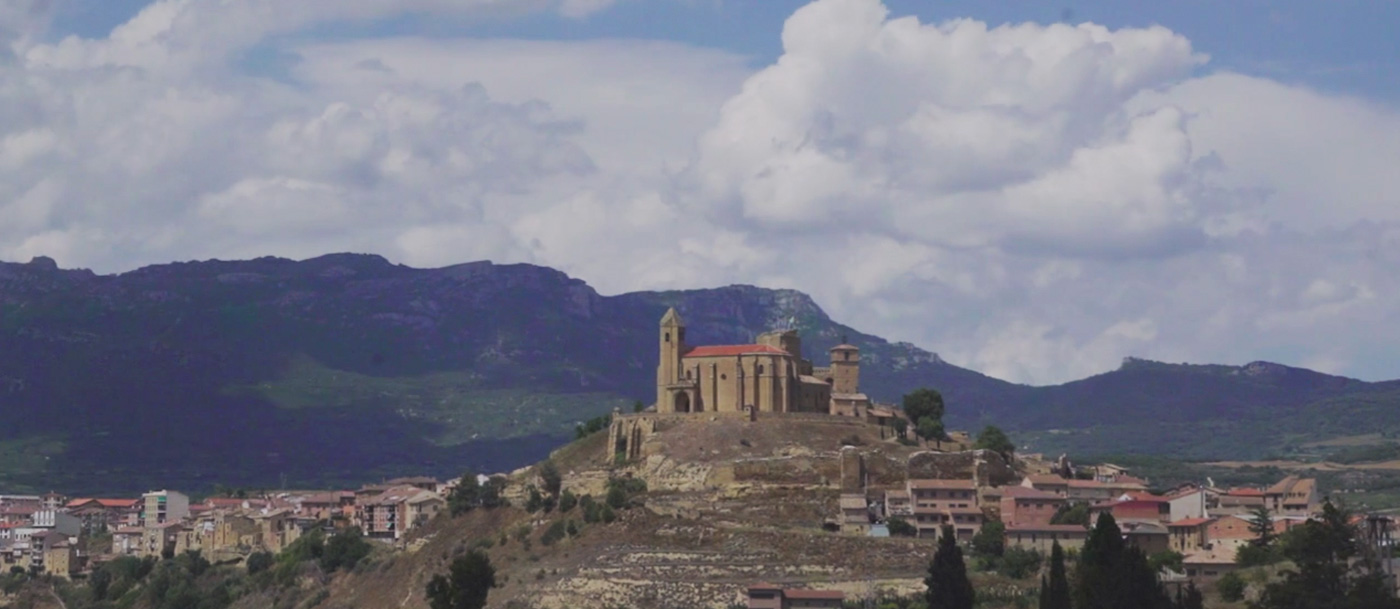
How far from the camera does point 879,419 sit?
109 m

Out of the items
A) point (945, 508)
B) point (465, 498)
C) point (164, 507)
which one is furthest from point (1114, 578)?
point (164, 507)

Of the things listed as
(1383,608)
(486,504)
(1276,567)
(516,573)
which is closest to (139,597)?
(486,504)

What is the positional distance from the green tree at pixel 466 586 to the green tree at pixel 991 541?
20.0 meters

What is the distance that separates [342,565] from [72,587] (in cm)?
2548

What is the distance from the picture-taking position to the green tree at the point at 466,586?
8800 centimetres

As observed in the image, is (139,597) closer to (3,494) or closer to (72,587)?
(72,587)

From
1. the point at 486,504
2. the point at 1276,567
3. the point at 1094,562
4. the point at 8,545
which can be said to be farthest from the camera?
the point at 8,545

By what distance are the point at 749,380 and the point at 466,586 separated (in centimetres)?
2237

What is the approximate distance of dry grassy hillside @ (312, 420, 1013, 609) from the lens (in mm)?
91312

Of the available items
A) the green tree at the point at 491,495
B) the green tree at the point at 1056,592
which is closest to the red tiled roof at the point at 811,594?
the green tree at the point at 1056,592

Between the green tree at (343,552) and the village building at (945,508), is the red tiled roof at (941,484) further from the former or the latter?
the green tree at (343,552)

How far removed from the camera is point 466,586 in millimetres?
88750

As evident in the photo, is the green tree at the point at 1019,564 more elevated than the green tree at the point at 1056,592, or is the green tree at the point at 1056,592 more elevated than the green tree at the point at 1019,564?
the green tree at the point at 1019,564

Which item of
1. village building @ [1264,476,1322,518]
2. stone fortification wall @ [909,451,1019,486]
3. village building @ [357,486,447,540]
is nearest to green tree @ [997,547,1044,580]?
stone fortification wall @ [909,451,1019,486]
